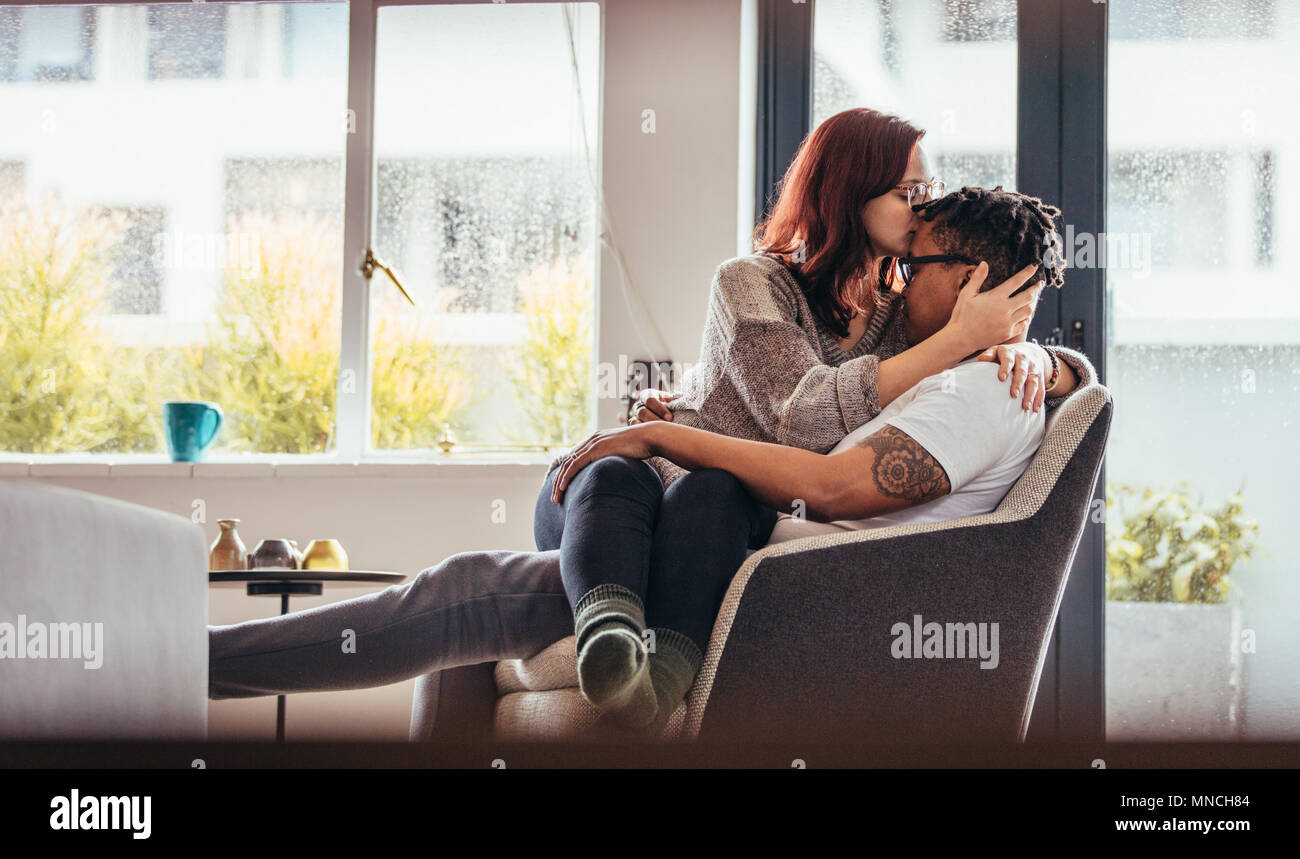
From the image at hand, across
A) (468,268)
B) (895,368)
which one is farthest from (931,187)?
(468,268)

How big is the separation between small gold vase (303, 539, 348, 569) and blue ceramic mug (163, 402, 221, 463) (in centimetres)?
96

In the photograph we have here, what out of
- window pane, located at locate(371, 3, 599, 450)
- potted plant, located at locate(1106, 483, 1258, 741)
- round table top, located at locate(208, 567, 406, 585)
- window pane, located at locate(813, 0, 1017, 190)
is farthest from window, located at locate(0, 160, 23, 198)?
potted plant, located at locate(1106, 483, 1258, 741)

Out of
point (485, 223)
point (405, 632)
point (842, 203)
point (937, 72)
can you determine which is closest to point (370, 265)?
point (485, 223)

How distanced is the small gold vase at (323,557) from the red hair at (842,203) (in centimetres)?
148

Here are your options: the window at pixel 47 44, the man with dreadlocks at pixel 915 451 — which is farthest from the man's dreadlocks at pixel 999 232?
the window at pixel 47 44

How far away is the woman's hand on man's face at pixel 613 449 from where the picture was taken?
67.9 inches

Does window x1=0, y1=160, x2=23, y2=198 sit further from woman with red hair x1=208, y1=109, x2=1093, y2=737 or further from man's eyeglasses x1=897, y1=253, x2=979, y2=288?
man's eyeglasses x1=897, y1=253, x2=979, y2=288

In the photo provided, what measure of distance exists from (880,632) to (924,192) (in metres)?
0.89

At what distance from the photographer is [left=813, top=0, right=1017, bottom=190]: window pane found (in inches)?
146

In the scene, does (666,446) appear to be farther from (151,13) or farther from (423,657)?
(151,13)

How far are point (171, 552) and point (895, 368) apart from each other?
1.08m

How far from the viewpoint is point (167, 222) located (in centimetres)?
408
